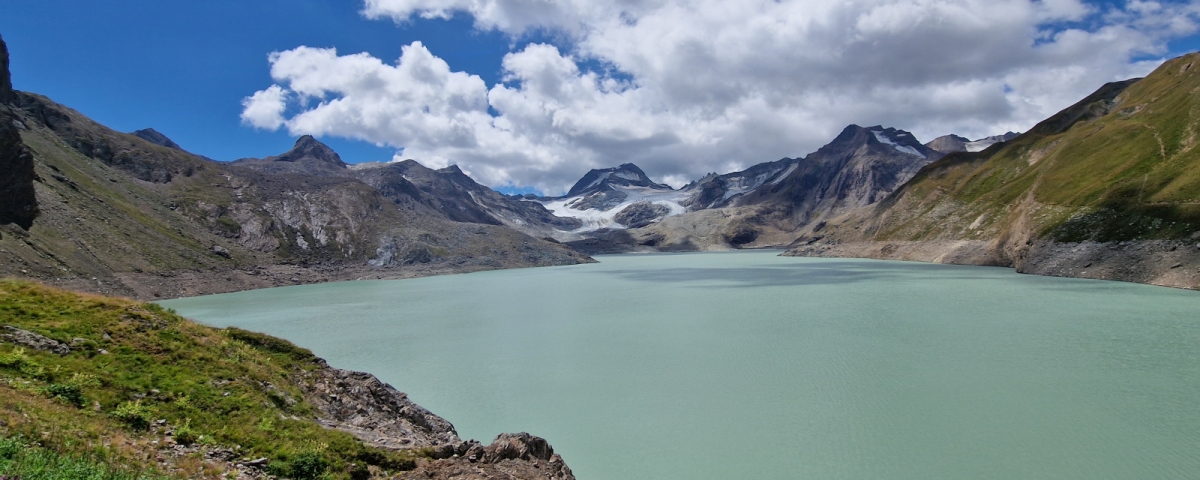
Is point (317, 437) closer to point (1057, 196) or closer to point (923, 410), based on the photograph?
point (923, 410)

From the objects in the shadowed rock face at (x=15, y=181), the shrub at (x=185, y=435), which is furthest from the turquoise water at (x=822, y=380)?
the shadowed rock face at (x=15, y=181)

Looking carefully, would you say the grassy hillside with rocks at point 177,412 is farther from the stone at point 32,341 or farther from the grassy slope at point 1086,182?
the grassy slope at point 1086,182

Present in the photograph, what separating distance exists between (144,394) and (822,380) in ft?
69.0

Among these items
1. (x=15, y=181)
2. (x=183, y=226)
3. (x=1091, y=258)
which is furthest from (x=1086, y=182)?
(x=183, y=226)

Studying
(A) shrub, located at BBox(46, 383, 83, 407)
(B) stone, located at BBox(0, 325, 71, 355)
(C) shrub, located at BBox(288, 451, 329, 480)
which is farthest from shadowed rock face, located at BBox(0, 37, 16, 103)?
(C) shrub, located at BBox(288, 451, 329, 480)

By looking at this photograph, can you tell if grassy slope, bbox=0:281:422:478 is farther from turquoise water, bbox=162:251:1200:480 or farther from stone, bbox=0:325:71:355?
turquoise water, bbox=162:251:1200:480

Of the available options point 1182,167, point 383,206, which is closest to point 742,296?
point 1182,167

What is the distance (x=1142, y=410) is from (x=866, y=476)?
10.9 m

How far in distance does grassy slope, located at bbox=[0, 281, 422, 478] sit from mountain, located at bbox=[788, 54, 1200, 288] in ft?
212

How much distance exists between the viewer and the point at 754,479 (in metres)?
13.4

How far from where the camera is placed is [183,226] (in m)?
85.8

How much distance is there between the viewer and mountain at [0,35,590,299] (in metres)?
58.2

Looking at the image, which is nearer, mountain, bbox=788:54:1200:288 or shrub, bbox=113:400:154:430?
shrub, bbox=113:400:154:430

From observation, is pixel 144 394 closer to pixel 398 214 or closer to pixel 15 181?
pixel 15 181
